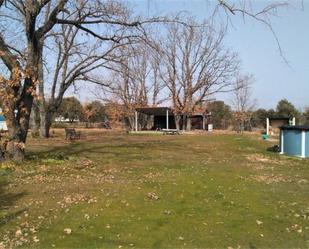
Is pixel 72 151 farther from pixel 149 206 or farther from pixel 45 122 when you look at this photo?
pixel 45 122

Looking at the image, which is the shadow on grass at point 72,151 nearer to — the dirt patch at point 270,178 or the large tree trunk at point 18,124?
the large tree trunk at point 18,124

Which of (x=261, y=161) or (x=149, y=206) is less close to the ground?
(x=261, y=161)

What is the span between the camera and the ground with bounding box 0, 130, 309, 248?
7527 millimetres

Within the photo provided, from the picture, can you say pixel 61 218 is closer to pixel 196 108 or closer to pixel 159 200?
pixel 159 200

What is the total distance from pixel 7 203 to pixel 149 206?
9.29 ft

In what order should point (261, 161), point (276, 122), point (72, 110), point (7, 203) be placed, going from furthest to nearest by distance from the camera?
point (72, 110), point (276, 122), point (261, 161), point (7, 203)

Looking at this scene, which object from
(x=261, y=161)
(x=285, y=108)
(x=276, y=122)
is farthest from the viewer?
(x=285, y=108)

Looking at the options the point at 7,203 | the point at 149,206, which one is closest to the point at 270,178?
the point at 149,206

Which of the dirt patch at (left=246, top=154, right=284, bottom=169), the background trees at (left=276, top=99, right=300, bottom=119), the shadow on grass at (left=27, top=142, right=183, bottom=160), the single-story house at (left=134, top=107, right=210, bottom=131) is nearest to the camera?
the dirt patch at (left=246, top=154, right=284, bottom=169)

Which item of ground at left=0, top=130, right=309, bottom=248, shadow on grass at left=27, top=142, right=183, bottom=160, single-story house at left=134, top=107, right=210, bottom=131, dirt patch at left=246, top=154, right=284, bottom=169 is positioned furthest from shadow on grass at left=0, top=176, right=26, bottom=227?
single-story house at left=134, top=107, right=210, bottom=131

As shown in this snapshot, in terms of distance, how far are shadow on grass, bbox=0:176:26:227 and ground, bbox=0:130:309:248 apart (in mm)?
18

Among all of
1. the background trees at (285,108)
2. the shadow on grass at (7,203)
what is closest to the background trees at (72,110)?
the background trees at (285,108)

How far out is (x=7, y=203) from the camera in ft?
31.9

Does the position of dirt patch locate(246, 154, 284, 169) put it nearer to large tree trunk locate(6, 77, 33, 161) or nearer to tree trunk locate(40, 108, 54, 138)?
large tree trunk locate(6, 77, 33, 161)
